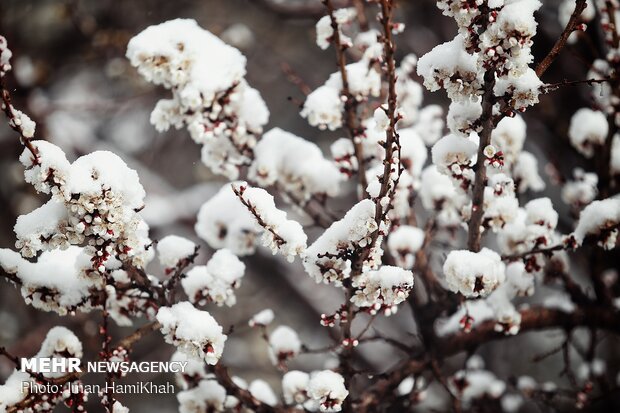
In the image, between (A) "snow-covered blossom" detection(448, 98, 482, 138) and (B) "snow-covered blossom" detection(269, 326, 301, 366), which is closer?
(A) "snow-covered blossom" detection(448, 98, 482, 138)

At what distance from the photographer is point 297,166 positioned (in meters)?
2.31

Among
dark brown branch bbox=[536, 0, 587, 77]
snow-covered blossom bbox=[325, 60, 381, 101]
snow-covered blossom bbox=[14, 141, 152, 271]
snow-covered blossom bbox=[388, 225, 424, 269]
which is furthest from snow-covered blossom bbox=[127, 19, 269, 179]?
dark brown branch bbox=[536, 0, 587, 77]

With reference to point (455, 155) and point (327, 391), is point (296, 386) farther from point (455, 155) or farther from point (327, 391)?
point (455, 155)

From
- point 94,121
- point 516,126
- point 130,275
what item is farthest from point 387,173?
point 94,121

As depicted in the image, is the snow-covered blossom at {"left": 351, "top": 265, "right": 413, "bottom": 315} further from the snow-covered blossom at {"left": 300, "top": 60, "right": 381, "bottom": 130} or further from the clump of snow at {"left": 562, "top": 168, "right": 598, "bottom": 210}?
the clump of snow at {"left": 562, "top": 168, "right": 598, "bottom": 210}

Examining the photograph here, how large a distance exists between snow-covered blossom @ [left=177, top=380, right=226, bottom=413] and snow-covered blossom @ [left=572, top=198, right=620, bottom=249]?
4.60 ft

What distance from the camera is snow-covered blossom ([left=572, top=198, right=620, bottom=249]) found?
1818 mm

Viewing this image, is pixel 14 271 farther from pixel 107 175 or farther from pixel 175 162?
pixel 175 162

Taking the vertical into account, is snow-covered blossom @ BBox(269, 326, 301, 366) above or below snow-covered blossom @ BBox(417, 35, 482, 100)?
below

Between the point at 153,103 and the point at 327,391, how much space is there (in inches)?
167

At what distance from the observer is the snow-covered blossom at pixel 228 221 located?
2.28 meters

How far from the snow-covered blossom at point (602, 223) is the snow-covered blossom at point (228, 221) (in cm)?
126

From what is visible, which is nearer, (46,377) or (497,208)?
(46,377)

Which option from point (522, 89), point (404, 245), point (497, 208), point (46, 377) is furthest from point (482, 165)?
point (46, 377)
